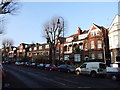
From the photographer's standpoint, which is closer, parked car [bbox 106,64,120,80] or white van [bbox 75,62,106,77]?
parked car [bbox 106,64,120,80]

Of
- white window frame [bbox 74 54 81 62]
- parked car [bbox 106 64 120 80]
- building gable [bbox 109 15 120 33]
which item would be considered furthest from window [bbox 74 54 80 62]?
parked car [bbox 106 64 120 80]

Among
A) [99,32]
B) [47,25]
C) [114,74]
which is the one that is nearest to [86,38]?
[99,32]

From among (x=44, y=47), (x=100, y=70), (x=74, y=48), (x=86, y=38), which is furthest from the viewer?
(x=44, y=47)

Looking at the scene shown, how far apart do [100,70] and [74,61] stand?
28915 mm

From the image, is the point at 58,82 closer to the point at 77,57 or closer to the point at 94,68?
the point at 94,68

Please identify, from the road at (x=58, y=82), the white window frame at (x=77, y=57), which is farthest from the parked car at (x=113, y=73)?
the white window frame at (x=77, y=57)

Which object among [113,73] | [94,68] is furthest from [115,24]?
[113,73]

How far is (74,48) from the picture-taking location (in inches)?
2106

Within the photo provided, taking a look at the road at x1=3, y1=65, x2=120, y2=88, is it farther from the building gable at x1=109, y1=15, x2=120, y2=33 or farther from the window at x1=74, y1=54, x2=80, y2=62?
the window at x1=74, y1=54, x2=80, y2=62

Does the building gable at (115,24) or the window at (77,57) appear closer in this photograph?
the building gable at (115,24)

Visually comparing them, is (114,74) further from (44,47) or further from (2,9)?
(44,47)

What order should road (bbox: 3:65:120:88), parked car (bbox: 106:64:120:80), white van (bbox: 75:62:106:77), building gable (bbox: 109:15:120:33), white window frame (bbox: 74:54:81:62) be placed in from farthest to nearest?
white window frame (bbox: 74:54:81:62), building gable (bbox: 109:15:120:33), white van (bbox: 75:62:106:77), parked car (bbox: 106:64:120:80), road (bbox: 3:65:120:88)

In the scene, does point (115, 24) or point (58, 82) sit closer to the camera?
point (58, 82)

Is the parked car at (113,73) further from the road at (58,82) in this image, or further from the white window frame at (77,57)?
the white window frame at (77,57)
